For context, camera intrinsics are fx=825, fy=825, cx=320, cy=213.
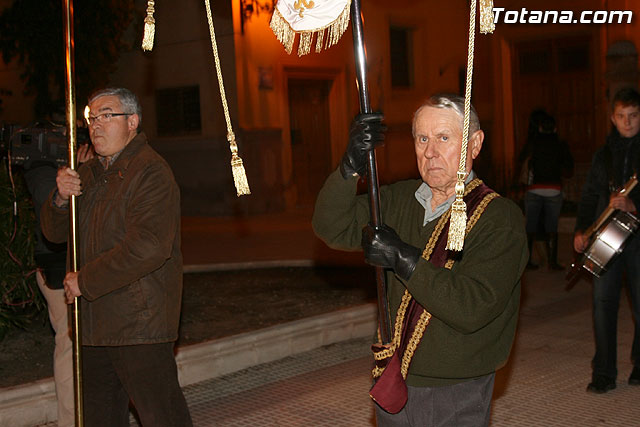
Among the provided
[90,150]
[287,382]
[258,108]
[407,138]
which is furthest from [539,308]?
[407,138]

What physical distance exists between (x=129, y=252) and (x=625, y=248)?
3549 mm

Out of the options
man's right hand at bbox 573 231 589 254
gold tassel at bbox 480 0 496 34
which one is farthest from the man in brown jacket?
man's right hand at bbox 573 231 589 254

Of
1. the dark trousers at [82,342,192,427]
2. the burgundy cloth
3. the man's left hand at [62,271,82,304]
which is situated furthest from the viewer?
the dark trousers at [82,342,192,427]

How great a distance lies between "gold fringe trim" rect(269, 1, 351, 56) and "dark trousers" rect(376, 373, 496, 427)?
1.26 metres

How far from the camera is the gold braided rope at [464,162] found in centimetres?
265

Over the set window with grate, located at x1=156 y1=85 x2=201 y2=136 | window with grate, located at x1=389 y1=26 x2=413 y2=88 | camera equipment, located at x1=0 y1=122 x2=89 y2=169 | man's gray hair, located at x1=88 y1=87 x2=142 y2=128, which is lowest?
camera equipment, located at x1=0 y1=122 x2=89 y2=169

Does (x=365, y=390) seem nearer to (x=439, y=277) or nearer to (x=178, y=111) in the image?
(x=439, y=277)

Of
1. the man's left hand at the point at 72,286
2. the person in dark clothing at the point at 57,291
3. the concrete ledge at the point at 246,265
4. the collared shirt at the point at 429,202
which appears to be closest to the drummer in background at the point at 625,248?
the collared shirt at the point at 429,202

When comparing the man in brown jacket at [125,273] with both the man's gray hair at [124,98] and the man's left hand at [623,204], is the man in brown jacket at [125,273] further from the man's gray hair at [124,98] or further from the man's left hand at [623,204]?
the man's left hand at [623,204]

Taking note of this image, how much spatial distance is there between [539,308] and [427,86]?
1278cm

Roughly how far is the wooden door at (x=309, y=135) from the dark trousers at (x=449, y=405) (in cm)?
1539

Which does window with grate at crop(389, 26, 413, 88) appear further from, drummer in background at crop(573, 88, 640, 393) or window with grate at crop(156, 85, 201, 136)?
drummer in background at crop(573, 88, 640, 393)

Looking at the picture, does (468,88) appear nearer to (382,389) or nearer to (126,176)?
(382,389)

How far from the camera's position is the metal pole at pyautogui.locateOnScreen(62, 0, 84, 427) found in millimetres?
3645
